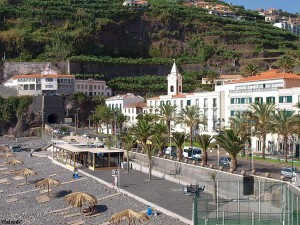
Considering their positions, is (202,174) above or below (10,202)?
above

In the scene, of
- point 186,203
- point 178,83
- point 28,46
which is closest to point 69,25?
point 28,46

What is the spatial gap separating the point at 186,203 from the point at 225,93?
29257 millimetres

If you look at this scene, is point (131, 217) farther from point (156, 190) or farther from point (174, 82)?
point (174, 82)

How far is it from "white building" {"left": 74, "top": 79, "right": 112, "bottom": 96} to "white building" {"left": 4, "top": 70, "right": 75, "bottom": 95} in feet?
5.17

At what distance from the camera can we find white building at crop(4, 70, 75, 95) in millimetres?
87250

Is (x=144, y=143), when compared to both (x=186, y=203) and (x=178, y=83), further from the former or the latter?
(x=178, y=83)

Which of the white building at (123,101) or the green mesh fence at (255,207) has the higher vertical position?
the white building at (123,101)

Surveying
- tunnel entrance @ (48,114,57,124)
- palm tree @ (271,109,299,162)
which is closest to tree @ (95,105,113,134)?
tunnel entrance @ (48,114,57,124)

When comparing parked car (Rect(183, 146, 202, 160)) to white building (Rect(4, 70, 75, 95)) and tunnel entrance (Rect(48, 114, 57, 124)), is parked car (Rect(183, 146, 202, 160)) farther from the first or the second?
white building (Rect(4, 70, 75, 95))

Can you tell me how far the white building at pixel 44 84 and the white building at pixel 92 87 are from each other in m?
1.57

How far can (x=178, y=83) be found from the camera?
2908 inches

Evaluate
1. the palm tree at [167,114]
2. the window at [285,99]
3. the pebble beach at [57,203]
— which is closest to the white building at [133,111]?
the palm tree at [167,114]

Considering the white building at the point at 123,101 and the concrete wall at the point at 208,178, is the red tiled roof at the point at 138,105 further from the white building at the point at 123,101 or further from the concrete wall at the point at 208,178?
the concrete wall at the point at 208,178

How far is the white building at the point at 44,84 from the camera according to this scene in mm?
87250
